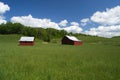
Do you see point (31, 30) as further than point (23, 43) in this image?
Yes

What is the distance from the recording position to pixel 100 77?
12.6m

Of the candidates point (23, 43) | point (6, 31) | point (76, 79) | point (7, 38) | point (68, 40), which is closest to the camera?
point (76, 79)

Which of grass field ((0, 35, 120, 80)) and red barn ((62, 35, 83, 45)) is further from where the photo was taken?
red barn ((62, 35, 83, 45))

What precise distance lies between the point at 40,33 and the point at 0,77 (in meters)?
145

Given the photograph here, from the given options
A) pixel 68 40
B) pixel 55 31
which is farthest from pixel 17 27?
pixel 68 40

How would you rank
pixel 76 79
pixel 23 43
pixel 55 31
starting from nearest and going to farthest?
pixel 76 79 → pixel 23 43 → pixel 55 31

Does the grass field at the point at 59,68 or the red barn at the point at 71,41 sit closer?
the grass field at the point at 59,68

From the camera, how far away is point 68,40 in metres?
98.5

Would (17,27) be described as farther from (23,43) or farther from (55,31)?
(23,43)

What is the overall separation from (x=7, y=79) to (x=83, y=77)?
14.0 feet

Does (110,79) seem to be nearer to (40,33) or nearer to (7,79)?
(7,79)

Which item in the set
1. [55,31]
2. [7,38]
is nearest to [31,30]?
[7,38]

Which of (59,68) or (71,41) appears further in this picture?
(71,41)

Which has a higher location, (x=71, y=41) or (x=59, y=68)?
(x=71, y=41)
